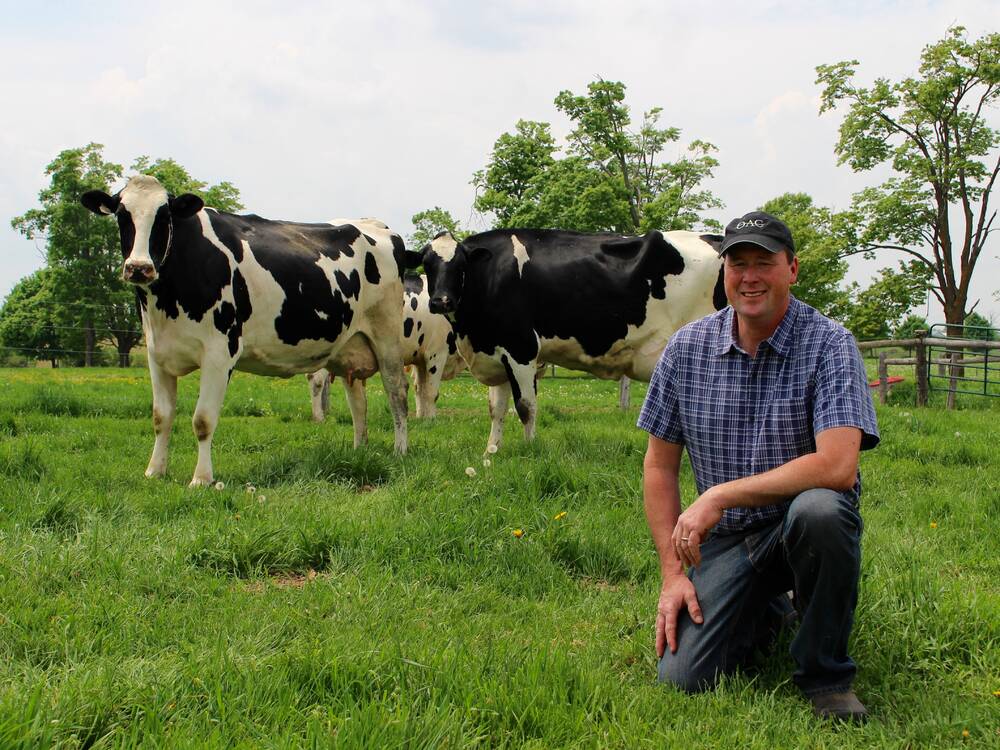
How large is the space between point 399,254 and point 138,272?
3509 millimetres

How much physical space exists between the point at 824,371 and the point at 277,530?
2956 mm

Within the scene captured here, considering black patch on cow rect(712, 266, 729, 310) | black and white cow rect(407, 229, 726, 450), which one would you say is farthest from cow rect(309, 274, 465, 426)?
black patch on cow rect(712, 266, 729, 310)

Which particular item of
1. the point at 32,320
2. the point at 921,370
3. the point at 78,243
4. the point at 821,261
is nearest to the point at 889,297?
the point at 821,261

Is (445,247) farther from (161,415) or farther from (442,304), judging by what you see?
(161,415)

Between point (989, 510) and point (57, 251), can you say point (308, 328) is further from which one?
point (57, 251)

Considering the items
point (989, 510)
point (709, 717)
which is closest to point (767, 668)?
point (709, 717)

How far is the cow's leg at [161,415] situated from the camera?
6.99 m

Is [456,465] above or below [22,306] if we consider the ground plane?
below

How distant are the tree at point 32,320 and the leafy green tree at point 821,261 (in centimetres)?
4029

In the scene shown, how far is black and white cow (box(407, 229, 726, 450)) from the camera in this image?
29.4ft

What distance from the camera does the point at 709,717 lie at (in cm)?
274

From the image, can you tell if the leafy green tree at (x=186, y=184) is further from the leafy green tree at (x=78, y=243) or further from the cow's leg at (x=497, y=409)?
the cow's leg at (x=497, y=409)

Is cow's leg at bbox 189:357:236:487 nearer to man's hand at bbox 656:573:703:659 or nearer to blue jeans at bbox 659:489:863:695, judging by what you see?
man's hand at bbox 656:573:703:659

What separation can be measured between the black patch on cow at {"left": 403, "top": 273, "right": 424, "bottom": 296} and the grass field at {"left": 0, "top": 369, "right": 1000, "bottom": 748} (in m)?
7.45
